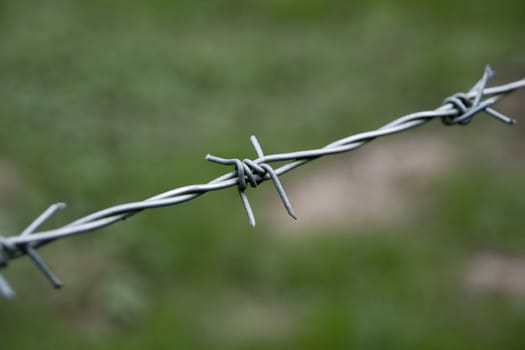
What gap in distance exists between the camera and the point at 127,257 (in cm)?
332

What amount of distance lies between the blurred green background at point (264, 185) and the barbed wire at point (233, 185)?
1667 millimetres

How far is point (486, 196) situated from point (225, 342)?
188cm

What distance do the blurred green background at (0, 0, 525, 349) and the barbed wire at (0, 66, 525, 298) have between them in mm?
1667

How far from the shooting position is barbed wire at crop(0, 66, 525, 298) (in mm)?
1063

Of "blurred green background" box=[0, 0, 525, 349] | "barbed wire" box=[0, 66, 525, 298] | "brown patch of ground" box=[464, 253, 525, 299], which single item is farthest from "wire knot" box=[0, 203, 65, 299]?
"brown patch of ground" box=[464, 253, 525, 299]

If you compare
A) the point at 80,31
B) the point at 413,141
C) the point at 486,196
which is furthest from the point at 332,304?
the point at 80,31

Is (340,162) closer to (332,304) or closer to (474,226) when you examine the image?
(474,226)

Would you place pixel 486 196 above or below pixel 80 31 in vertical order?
below

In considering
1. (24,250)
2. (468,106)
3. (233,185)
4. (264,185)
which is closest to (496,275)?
(264,185)

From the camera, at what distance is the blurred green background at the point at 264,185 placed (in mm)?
3061

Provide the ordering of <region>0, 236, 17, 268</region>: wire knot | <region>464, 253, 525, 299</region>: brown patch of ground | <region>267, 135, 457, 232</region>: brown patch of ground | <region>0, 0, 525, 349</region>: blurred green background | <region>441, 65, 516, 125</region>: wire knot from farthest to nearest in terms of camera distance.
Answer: <region>267, 135, 457, 232</region>: brown patch of ground → <region>464, 253, 525, 299</region>: brown patch of ground → <region>0, 0, 525, 349</region>: blurred green background → <region>441, 65, 516, 125</region>: wire knot → <region>0, 236, 17, 268</region>: wire knot

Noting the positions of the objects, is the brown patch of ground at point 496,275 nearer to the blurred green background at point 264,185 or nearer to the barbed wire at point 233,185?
the blurred green background at point 264,185

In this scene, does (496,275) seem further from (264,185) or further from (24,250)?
(24,250)

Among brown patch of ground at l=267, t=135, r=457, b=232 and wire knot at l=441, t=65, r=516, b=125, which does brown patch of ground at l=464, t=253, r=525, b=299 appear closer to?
brown patch of ground at l=267, t=135, r=457, b=232
